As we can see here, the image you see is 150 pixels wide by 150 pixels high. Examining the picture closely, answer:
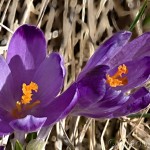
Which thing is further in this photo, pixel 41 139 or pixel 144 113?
pixel 144 113

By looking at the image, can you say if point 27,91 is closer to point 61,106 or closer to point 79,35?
point 61,106

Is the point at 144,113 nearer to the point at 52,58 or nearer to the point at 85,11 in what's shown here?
the point at 85,11

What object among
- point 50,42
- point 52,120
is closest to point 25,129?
point 52,120

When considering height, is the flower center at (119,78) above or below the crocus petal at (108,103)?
above

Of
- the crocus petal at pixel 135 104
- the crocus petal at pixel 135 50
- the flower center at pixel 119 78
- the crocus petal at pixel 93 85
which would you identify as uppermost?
the crocus petal at pixel 135 50

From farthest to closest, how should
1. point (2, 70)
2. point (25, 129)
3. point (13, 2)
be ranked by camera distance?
1. point (13, 2)
2. point (2, 70)
3. point (25, 129)

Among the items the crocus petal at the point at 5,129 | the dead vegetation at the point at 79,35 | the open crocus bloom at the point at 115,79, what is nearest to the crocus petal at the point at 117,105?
the open crocus bloom at the point at 115,79

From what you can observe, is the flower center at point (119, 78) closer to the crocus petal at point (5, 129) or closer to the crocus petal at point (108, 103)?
the crocus petal at point (108, 103)

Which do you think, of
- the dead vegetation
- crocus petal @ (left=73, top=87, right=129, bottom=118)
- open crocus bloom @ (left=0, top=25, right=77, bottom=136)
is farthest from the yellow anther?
the dead vegetation
